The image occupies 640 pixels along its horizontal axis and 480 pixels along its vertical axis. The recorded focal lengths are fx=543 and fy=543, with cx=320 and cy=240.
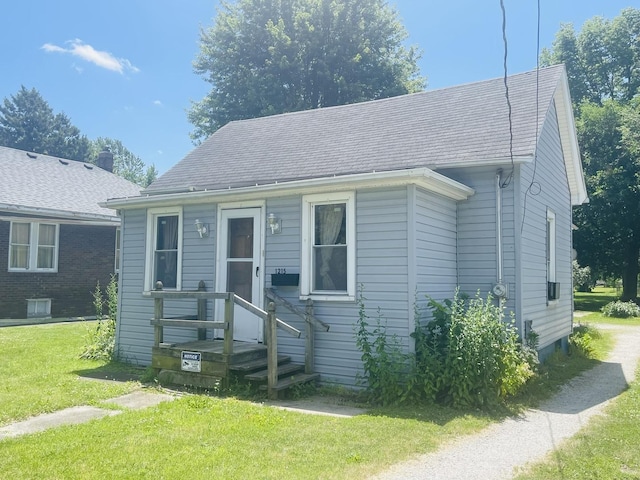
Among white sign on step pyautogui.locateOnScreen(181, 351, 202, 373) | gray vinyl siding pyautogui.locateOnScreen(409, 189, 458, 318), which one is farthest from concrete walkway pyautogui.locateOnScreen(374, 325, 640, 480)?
white sign on step pyautogui.locateOnScreen(181, 351, 202, 373)

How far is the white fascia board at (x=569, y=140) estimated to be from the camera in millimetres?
11000

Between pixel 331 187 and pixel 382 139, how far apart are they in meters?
2.74

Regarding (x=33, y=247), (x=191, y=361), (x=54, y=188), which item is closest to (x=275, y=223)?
(x=191, y=361)

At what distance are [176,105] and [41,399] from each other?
93.5 feet

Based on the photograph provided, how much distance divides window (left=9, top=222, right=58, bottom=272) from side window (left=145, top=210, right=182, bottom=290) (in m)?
8.49

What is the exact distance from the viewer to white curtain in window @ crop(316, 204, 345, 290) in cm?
803

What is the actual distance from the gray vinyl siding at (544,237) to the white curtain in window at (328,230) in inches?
116

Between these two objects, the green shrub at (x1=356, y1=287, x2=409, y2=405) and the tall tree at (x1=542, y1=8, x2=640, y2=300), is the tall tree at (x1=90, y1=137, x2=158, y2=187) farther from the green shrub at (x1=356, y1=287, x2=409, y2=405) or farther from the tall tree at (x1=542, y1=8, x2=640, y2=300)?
the green shrub at (x1=356, y1=287, x2=409, y2=405)

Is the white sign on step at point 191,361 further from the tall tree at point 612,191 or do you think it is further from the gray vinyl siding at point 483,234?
the tall tree at point 612,191

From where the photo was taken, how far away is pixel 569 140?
12.1 m

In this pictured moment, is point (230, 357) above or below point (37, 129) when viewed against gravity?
below

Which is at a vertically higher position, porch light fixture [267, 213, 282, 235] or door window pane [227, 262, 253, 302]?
porch light fixture [267, 213, 282, 235]

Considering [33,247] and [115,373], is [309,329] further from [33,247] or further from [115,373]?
[33,247]

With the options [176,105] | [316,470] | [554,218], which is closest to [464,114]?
[554,218]
